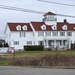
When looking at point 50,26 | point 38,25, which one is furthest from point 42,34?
point 50,26

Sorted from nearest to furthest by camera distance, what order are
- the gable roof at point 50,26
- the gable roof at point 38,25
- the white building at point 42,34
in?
the white building at point 42,34, the gable roof at point 38,25, the gable roof at point 50,26

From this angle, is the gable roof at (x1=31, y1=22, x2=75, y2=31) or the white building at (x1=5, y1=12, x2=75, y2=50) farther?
the gable roof at (x1=31, y1=22, x2=75, y2=31)

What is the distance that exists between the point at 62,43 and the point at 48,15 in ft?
33.2

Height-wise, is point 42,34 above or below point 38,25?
below

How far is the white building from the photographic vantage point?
9369 cm

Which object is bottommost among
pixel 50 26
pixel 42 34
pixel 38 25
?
pixel 42 34

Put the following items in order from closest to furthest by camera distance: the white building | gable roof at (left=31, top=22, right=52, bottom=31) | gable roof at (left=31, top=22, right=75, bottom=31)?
the white building < gable roof at (left=31, top=22, right=52, bottom=31) < gable roof at (left=31, top=22, right=75, bottom=31)

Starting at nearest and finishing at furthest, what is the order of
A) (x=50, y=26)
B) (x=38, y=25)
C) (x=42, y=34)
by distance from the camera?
(x=42, y=34) → (x=38, y=25) → (x=50, y=26)

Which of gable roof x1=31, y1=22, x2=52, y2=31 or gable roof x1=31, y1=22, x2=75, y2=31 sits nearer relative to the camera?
gable roof x1=31, y1=22, x2=52, y2=31

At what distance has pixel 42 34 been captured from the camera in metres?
95.1

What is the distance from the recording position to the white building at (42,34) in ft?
307

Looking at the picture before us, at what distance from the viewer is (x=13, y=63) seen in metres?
32.1

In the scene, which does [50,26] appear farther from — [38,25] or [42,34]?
[42,34]

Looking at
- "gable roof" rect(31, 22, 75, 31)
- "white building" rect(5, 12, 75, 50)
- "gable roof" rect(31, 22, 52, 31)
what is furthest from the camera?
"gable roof" rect(31, 22, 75, 31)
